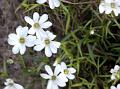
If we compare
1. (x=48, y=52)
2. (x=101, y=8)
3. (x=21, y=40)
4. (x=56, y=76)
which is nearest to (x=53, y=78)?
(x=56, y=76)

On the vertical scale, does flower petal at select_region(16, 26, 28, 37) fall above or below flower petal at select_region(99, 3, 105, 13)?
below

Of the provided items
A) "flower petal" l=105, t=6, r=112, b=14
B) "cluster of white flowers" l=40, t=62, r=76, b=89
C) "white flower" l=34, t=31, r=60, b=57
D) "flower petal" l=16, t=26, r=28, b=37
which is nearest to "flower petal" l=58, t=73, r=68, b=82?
"cluster of white flowers" l=40, t=62, r=76, b=89

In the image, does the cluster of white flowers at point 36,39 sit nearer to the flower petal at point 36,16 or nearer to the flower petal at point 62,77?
the flower petal at point 36,16

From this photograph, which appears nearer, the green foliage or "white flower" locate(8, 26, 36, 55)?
"white flower" locate(8, 26, 36, 55)

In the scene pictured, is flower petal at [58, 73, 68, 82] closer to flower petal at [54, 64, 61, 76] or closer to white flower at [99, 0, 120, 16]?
flower petal at [54, 64, 61, 76]

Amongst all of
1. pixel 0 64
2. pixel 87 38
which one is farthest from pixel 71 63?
pixel 0 64

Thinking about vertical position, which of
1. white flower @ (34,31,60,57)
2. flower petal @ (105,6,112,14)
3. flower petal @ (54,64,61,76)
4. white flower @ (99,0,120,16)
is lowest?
flower petal @ (54,64,61,76)

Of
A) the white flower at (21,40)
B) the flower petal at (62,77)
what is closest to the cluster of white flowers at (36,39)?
the white flower at (21,40)
